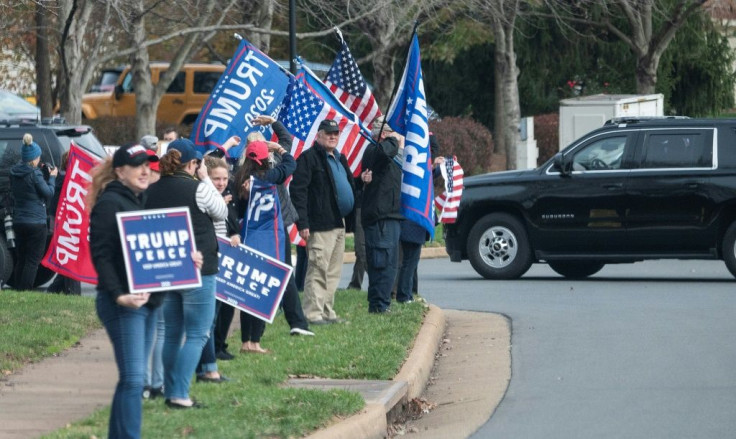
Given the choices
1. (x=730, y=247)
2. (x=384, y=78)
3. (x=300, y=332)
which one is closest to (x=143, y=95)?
(x=384, y=78)

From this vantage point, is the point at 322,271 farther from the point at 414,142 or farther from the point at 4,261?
the point at 4,261

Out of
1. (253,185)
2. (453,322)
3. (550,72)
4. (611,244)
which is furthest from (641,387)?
(550,72)

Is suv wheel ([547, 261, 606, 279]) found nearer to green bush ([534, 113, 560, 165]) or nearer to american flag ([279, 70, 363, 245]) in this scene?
american flag ([279, 70, 363, 245])

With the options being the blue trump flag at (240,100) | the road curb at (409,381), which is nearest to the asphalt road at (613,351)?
the road curb at (409,381)

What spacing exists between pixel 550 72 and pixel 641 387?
3068 cm

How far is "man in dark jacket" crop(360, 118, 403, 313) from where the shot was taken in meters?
12.8

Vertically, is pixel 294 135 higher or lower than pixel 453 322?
higher

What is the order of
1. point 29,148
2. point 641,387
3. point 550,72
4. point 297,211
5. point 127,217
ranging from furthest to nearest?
point 550,72, point 29,148, point 297,211, point 641,387, point 127,217

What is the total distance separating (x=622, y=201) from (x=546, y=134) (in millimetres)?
19548

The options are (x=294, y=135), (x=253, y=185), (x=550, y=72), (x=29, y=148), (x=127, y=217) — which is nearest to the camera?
(x=127, y=217)

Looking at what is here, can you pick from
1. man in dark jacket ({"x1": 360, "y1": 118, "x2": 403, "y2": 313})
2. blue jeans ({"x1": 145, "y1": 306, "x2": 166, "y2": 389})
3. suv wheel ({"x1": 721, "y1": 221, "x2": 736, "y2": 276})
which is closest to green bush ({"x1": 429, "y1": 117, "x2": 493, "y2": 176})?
suv wheel ({"x1": 721, "y1": 221, "x2": 736, "y2": 276})

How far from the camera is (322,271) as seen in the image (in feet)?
41.1

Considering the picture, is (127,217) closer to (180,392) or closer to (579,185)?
(180,392)

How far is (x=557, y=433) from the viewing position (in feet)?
27.6
